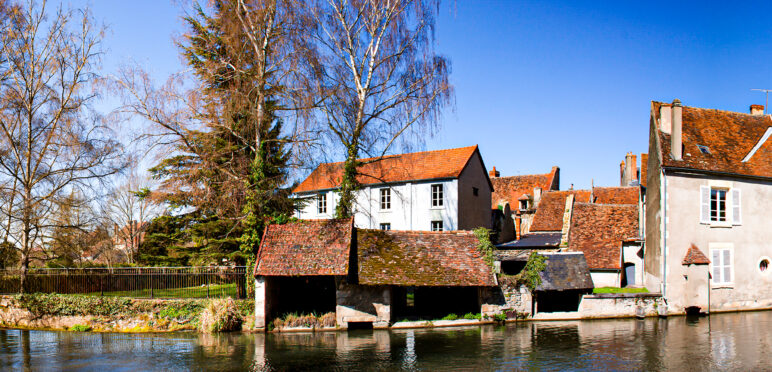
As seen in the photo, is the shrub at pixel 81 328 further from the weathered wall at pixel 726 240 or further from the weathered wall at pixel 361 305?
the weathered wall at pixel 726 240

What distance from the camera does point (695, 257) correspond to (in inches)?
888

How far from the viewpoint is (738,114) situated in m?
27.4

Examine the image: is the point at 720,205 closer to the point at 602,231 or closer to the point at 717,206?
the point at 717,206

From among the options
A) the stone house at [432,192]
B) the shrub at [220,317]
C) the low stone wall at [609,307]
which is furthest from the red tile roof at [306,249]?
the stone house at [432,192]

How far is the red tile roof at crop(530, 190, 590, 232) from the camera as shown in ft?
125

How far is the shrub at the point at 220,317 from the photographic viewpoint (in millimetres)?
20312

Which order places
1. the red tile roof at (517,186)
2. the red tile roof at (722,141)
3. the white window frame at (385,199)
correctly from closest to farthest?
the red tile roof at (722,141)
the white window frame at (385,199)
the red tile roof at (517,186)

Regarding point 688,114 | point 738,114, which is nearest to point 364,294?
point 688,114

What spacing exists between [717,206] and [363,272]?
16284 millimetres

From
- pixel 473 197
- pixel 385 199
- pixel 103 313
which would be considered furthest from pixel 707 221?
pixel 103 313

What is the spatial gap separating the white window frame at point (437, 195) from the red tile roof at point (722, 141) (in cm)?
1292

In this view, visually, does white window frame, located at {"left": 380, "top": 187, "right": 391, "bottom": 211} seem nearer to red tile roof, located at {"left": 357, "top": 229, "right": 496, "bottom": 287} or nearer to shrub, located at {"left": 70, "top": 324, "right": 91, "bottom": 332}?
red tile roof, located at {"left": 357, "top": 229, "right": 496, "bottom": 287}

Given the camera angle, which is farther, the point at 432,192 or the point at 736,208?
the point at 432,192

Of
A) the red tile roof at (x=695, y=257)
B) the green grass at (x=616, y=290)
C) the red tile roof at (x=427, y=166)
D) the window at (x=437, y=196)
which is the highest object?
the red tile roof at (x=427, y=166)
